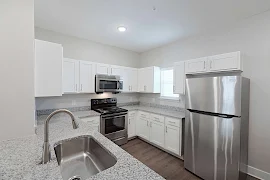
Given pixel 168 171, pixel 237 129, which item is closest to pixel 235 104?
pixel 237 129

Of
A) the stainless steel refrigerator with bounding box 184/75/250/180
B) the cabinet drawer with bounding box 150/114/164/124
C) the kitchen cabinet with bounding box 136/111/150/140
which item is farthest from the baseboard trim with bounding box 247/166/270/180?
the kitchen cabinet with bounding box 136/111/150/140

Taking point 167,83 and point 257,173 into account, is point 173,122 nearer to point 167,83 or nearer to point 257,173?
point 167,83

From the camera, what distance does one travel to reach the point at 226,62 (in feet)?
7.07

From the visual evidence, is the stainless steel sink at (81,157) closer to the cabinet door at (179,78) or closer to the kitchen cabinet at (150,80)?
the cabinet door at (179,78)

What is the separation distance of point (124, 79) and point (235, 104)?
2.62 m

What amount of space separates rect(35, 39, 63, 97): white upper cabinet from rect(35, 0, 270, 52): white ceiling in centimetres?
63

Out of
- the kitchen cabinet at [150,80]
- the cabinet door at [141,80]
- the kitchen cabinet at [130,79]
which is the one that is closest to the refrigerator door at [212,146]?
the kitchen cabinet at [150,80]

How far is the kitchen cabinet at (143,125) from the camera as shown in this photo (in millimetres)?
3314

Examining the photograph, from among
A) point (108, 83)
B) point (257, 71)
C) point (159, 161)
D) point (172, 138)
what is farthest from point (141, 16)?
point (159, 161)

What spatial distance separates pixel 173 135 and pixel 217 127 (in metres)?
1.01

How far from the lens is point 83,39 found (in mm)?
3205

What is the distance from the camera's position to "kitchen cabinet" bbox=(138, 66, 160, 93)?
3568 millimetres

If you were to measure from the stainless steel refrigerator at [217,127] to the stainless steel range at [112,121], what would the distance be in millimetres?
1585

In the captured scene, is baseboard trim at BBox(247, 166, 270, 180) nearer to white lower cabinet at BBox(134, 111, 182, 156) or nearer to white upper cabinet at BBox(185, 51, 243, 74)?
white lower cabinet at BBox(134, 111, 182, 156)
